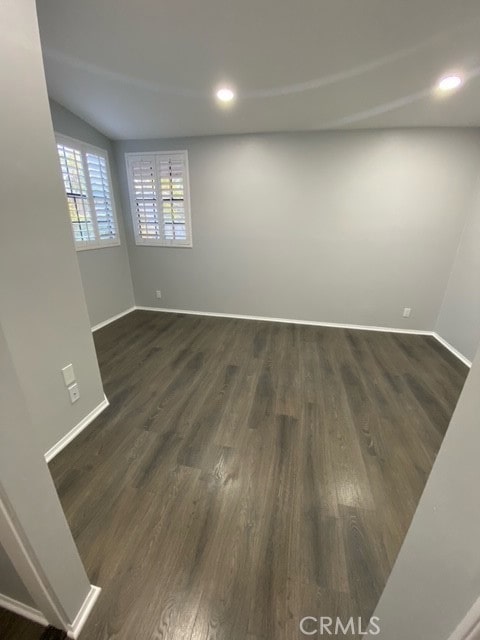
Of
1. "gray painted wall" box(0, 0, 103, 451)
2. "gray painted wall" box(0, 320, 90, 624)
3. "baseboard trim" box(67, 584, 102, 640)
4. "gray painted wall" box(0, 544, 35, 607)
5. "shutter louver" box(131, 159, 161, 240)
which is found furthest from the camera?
"shutter louver" box(131, 159, 161, 240)

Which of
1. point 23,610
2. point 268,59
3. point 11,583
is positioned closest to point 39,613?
point 23,610

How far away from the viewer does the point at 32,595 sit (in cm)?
80

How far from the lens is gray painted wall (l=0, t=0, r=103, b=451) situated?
1130 millimetres

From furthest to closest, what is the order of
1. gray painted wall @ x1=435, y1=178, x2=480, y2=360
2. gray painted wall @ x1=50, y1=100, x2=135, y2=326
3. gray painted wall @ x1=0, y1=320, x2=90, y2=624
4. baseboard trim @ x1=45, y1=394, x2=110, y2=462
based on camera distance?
1. gray painted wall @ x1=50, y1=100, x2=135, y2=326
2. gray painted wall @ x1=435, y1=178, x2=480, y2=360
3. baseboard trim @ x1=45, y1=394, x2=110, y2=462
4. gray painted wall @ x1=0, y1=320, x2=90, y2=624

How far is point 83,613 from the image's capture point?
908 mm

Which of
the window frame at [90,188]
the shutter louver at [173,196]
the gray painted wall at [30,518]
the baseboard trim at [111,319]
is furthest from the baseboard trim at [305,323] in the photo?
the gray painted wall at [30,518]

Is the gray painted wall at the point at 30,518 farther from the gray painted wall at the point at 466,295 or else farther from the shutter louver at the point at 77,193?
the gray painted wall at the point at 466,295

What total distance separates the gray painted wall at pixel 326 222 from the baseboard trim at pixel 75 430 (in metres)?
2.21

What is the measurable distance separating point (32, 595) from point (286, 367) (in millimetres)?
2126

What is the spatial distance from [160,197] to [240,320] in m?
2.06

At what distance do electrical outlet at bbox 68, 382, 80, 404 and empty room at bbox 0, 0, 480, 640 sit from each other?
0.02m

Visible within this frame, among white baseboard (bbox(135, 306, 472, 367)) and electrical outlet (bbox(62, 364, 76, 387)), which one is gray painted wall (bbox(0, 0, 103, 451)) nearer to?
electrical outlet (bbox(62, 364, 76, 387))

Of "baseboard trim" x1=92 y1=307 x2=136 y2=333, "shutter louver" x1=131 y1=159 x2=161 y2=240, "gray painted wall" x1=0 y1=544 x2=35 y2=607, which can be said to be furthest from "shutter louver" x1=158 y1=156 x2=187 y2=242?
"gray painted wall" x1=0 y1=544 x2=35 y2=607

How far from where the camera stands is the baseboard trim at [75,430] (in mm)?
1562
